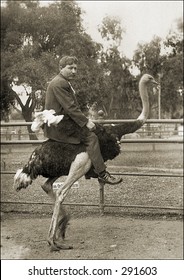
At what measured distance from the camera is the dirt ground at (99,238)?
4383 mm

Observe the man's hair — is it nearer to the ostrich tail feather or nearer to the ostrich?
the ostrich

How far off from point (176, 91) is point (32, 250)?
1932 millimetres

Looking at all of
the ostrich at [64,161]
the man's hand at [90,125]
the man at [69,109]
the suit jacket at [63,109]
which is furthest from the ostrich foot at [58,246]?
the man's hand at [90,125]

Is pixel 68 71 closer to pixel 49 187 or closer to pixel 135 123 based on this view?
pixel 135 123

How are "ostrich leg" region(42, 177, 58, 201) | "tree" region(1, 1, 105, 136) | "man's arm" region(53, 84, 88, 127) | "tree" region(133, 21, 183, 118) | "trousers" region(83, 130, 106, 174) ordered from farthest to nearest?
"tree" region(133, 21, 183, 118), "tree" region(1, 1, 105, 136), "ostrich leg" region(42, 177, 58, 201), "trousers" region(83, 130, 106, 174), "man's arm" region(53, 84, 88, 127)

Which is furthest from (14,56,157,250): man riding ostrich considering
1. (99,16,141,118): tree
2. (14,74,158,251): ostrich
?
(99,16,141,118): tree

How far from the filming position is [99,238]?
184 inches

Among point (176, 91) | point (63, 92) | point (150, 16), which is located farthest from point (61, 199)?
point (150, 16)

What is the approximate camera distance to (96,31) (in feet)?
15.1

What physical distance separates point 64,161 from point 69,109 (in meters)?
0.42

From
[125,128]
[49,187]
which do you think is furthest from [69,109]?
[49,187]

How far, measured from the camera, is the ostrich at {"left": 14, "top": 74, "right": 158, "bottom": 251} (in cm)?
404

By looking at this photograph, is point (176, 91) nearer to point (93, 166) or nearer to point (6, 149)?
point (93, 166)

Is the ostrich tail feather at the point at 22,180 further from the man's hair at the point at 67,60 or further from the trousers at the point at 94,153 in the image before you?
the man's hair at the point at 67,60
